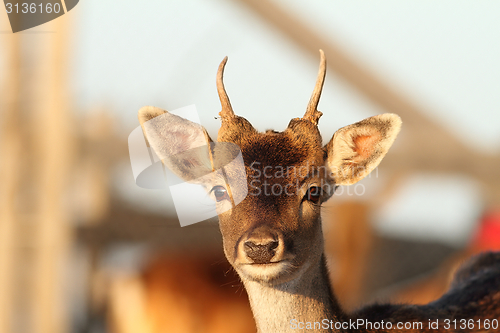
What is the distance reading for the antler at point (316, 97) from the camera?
103 centimetres

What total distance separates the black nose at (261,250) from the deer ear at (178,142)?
31cm

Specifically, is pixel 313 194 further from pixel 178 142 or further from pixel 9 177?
pixel 9 177

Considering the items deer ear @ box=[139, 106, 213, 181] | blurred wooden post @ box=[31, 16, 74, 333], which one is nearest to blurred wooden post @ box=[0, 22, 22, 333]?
blurred wooden post @ box=[31, 16, 74, 333]

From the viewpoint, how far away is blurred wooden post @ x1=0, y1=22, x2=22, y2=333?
263 centimetres

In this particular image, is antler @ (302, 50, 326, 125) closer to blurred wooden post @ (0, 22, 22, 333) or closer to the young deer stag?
the young deer stag

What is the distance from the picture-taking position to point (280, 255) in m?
0.99

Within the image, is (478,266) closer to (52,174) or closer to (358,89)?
(358,89)

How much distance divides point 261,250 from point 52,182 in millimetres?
2242

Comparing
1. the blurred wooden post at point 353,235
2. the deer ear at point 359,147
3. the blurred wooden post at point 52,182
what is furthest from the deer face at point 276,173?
the blurred wooden post at point 353,235

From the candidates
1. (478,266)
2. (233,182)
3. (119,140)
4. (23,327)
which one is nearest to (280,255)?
(233,182)

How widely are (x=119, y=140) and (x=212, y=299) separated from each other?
130cm

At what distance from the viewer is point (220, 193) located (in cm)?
119

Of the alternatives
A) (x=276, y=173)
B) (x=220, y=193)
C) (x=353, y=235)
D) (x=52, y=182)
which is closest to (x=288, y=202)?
(x=276, y=173)

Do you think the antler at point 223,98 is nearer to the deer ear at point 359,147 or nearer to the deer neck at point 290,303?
the deer ear at point 359,147
